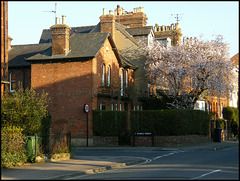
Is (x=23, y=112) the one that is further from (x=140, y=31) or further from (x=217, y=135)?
(x=140, y=31)

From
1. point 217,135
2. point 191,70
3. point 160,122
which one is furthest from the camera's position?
point 191,70

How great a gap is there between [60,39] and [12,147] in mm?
18245

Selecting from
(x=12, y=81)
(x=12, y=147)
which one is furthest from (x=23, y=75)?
(x=12, y=147)

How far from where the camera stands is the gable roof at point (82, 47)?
3372cm

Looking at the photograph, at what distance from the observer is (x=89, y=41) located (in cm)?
3547

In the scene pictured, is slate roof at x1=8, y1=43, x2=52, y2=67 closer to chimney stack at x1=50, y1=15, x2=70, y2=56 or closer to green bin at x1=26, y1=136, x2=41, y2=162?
chimney stack at x1=50, y1=15, x2=70, y2=56

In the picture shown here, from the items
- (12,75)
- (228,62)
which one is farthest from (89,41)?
(228,62)

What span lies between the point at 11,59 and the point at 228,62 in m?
20.9

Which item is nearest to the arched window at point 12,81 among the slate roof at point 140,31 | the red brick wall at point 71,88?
the red brick wall at point 71,88

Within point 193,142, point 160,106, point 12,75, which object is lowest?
point 193,142

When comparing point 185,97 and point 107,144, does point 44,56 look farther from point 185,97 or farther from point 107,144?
point 185,97

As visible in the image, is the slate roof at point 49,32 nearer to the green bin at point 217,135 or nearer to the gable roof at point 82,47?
the gable roof at point 82,47

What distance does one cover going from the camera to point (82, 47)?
3478 centimetres

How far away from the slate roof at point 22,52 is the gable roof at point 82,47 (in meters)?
3.94
